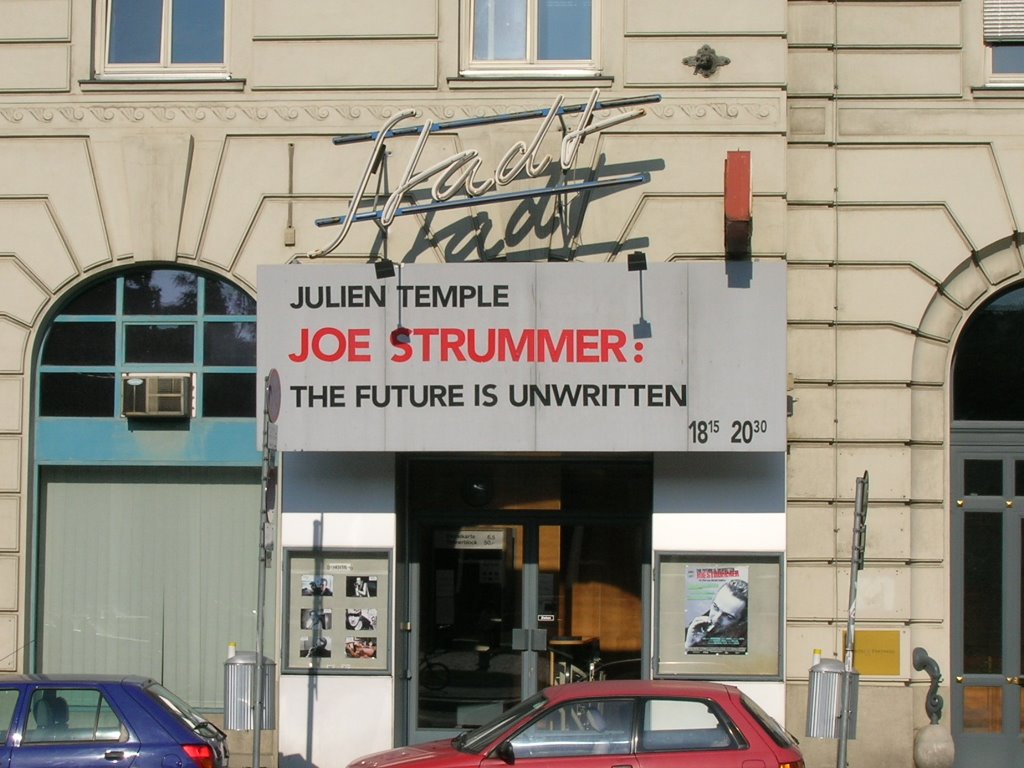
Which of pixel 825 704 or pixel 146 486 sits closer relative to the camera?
pixel 825 704

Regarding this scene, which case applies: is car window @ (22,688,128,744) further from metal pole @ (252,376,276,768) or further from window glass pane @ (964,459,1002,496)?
window glass pane @ (964,459,1002,496)

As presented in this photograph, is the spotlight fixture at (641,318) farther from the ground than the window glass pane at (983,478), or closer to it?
farther from the ground

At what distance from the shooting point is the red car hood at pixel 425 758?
1009cm

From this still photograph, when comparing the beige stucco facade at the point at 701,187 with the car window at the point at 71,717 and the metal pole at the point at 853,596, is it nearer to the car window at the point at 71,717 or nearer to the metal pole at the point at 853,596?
the metal pole at the point at 853,596

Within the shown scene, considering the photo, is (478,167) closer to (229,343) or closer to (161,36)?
(229,343)

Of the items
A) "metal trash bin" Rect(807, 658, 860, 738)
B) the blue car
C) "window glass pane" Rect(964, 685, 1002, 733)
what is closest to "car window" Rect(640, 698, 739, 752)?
"metal trash bin" Rect(807, 658, 860, 738)

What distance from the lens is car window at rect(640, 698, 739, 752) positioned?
10055 millimetres

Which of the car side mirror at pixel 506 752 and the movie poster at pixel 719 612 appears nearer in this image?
the car side mirror at pixel 506 752

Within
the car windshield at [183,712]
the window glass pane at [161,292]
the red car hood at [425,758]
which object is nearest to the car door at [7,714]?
the car windshield at [183,712]

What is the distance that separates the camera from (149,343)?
14531 millimetres

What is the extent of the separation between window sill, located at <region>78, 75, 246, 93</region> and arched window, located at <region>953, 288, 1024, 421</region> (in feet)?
25.6

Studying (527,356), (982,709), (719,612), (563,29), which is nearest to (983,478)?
(982,709)

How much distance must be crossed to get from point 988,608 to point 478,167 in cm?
669

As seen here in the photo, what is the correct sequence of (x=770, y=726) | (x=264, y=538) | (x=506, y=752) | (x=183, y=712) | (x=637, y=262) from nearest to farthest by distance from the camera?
(x=506, y=752)
(x=770, y=726)
(x=183, y=712)
(x=264, y=538)
(x=637, y=262)
